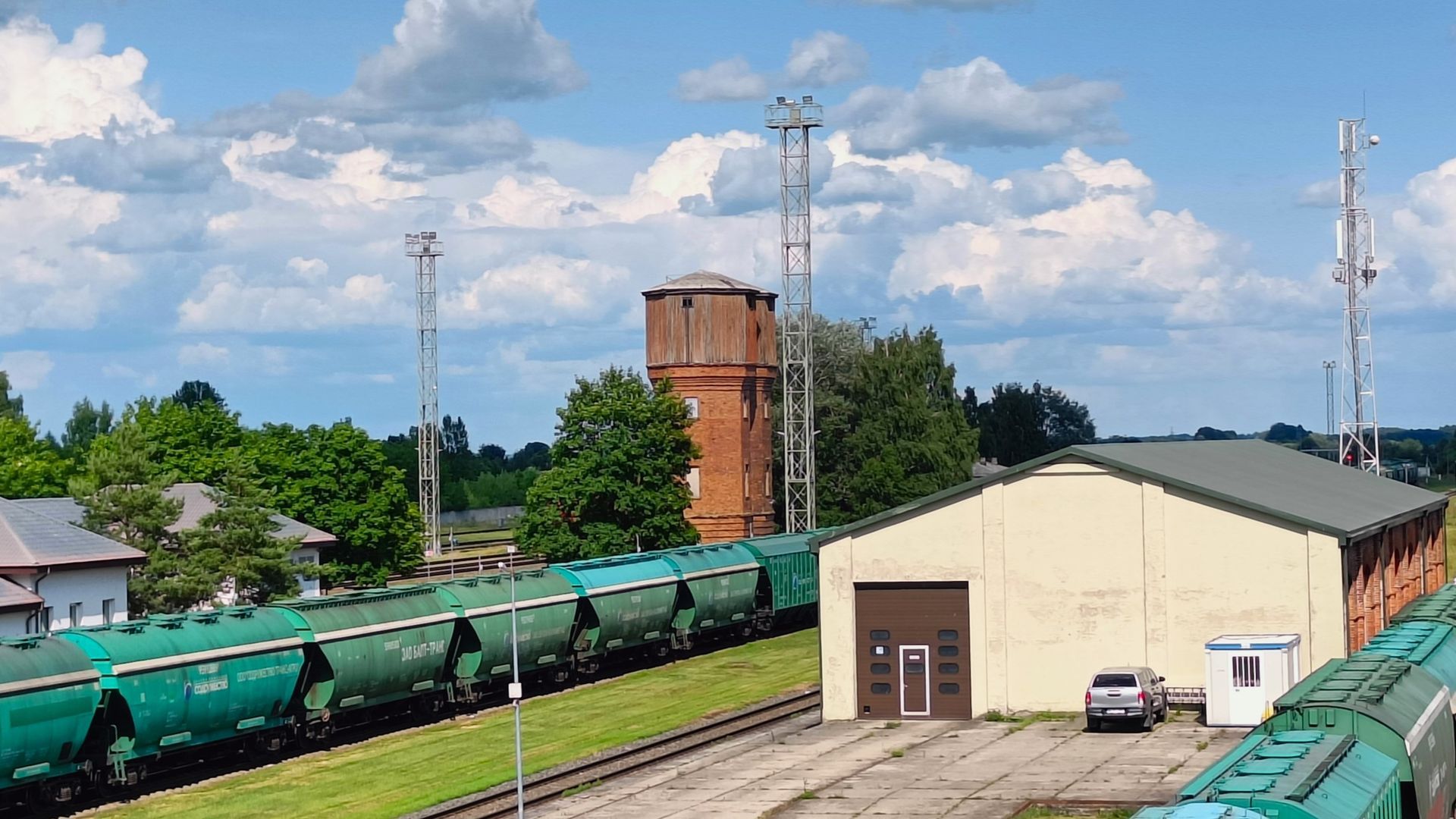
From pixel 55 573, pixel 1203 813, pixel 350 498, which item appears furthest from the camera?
pixel 350 498

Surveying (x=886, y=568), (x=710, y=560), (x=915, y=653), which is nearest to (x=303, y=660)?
(x=886, y=568)

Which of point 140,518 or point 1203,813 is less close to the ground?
point 140,518

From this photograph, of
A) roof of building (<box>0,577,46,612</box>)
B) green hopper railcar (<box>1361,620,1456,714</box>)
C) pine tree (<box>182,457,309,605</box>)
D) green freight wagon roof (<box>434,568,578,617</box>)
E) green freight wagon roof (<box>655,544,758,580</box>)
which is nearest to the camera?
green hopper railcar (<box>1361,620,1456,714</box>)

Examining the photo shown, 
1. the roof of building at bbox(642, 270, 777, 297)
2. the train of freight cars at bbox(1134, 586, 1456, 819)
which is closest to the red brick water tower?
the roof of building at bbox(642, 270, 777, 297)

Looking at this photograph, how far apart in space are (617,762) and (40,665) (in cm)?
1311

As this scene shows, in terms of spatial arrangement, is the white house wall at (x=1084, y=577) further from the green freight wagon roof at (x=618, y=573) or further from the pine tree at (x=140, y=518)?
the pine tree at (x=140, y=518)

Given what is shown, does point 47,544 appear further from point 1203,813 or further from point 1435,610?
point 1203,813

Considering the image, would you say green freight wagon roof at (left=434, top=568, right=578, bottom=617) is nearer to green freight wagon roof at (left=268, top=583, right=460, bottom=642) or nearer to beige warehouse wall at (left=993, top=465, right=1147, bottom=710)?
green freight wagon roof at (left=268, top=583, right=460, bottom=642)

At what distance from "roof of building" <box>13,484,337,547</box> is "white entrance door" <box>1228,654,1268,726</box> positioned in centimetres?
4133

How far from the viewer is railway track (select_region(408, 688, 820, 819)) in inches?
1331

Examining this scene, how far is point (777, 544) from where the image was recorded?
234ft

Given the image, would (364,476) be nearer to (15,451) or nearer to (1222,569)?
(15,451)

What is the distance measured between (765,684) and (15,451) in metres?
54.7

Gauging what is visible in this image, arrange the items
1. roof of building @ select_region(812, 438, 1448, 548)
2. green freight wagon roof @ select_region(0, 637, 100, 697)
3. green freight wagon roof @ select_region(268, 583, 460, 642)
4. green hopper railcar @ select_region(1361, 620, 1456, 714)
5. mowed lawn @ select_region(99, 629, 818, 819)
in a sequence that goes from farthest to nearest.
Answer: roof of building @ select_region(812, 438, 1448, 548)
green freight wagon roof @ select_region(268, 583, 460, 642)
mowed lawn @ select_region(99, 629, 818, 819)
green freight wagon roof @ select_region(0, 637, 100, 697)
green hopper railcar @ select_region(1361, 620, 1456, 714)
